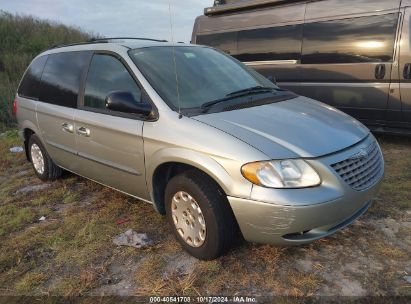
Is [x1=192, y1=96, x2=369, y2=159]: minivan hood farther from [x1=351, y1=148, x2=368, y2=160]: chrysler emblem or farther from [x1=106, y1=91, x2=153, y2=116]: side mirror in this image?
[x1=106, y1=91, x2=153, y2=116]: side mirror

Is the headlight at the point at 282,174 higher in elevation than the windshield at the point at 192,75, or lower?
lower

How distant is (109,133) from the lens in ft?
11.7

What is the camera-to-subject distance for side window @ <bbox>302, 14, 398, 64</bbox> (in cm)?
555

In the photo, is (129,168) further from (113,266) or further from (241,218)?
(241,218)

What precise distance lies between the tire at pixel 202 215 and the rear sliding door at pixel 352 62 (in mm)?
3925

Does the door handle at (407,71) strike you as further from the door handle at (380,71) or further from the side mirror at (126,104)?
the side mirror at (126,104)

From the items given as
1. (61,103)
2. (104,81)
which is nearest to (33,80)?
(61,103)

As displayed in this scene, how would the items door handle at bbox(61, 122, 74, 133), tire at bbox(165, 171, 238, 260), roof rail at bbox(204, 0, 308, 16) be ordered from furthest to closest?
roof rail at bbox(204, 0, 308, 16)
door handle at bbox(61, 122, 74, 133)
tire at bbox(165, 171, 238, 260)

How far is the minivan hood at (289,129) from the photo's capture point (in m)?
2.68

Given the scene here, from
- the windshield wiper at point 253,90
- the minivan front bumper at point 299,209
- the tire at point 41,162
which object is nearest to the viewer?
the minivan front bumper at point 299,209

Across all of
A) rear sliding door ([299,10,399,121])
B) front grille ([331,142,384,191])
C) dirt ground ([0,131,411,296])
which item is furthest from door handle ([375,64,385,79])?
front grille ([331,142,384,191])

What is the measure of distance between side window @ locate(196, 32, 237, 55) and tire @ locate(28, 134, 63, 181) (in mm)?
3885

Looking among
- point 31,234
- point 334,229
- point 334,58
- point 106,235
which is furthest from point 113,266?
point 334,58

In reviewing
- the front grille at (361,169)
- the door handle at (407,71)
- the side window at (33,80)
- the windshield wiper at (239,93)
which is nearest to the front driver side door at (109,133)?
the windshield wiper at (239,93)
